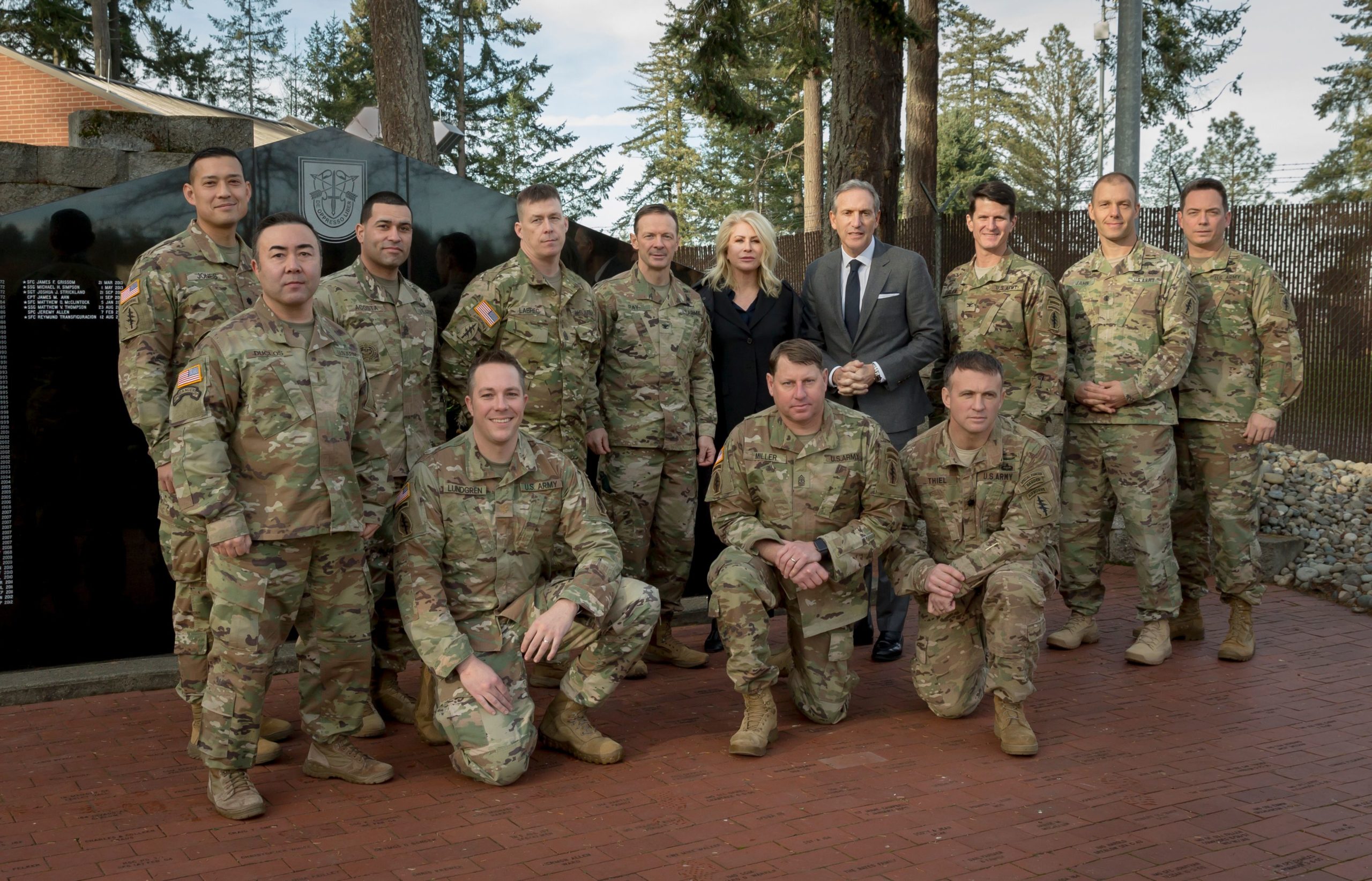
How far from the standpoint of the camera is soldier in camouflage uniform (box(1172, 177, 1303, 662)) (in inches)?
217

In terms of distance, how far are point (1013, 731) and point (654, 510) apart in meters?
1.96

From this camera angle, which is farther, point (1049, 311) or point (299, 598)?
point (1049, 311)

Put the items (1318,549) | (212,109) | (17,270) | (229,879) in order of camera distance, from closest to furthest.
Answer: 1. (229,879)
2. (17,270)
3. (1318,549)
4. (212,109)

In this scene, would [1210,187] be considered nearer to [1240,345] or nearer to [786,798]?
[1240,345]

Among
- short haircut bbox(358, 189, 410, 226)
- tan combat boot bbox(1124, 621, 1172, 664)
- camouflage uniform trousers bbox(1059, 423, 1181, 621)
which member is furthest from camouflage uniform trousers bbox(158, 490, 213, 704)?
tan combat boot bbox(1124, 621, 1172, 664)

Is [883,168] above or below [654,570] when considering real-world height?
above

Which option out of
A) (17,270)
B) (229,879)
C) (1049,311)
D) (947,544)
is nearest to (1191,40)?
(1049,311)

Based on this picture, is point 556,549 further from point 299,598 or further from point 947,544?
point 947,544

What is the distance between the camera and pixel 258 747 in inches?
165

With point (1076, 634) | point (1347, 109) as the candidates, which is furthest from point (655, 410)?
point (1347, 109)

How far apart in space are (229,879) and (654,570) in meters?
2.68

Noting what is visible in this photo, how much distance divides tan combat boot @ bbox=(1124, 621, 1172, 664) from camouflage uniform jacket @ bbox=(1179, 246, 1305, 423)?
1.02m

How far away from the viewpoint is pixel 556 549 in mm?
4449

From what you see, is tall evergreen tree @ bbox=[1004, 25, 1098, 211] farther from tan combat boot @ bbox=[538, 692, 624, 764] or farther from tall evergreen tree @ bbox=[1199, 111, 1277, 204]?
tan combat boot @ bbox=[538, 692, 624, 764]
